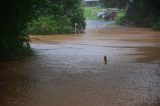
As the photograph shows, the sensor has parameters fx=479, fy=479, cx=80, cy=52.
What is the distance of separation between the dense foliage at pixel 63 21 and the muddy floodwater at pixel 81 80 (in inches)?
636

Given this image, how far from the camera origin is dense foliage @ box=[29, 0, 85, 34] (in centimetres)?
3825

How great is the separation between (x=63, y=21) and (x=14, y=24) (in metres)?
21.0

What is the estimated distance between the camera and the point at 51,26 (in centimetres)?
3894

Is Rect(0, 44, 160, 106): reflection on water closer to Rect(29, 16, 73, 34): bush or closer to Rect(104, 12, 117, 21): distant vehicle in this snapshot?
Rect(29, 16, 73, 34): bush

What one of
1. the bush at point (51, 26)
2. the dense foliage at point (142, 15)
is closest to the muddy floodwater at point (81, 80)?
the bush at point (51, 26)

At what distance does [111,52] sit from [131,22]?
3099 cm

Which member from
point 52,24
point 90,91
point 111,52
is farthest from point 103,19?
point 90,91

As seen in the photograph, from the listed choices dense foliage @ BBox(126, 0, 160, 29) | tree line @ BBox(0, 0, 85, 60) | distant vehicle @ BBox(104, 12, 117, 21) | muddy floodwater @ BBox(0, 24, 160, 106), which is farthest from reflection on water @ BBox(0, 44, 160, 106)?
distant vehicle @ BBox(104, 12, 117, 21)

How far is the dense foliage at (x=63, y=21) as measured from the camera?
38250 mm

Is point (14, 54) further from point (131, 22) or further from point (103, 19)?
point (103, 19)

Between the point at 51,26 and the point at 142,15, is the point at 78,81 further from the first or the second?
the point at 142,15

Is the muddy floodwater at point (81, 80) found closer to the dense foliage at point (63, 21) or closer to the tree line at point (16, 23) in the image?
the tree line at point (16, 23)

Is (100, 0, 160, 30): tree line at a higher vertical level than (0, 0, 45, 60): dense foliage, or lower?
lower

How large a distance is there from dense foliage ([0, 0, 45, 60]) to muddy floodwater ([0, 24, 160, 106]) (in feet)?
1.92
